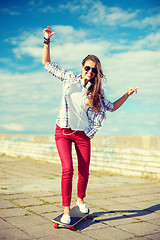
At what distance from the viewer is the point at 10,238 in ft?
9.64

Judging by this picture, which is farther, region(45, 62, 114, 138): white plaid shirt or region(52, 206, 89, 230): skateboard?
region(45, 62, 114, 138): white plaid shirt

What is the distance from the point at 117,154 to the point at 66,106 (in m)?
5.80

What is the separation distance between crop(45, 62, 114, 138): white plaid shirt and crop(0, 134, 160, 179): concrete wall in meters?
4.43

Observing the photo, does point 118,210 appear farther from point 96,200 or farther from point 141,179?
point 141,179

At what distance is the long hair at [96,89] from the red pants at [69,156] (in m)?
0.39

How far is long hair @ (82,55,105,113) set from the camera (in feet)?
11.3

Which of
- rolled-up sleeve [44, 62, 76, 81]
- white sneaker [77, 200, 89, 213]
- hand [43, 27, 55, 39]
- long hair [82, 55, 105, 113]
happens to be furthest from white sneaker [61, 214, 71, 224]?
hand [43, 27, 55, 39]

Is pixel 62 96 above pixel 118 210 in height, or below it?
above

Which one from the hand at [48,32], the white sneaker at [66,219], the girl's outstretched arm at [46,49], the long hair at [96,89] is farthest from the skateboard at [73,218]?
the hand at [48,32]

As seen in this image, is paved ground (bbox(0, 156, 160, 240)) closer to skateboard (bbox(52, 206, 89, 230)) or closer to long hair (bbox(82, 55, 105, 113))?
skateboard (bbox(52, 206, 89, 230))

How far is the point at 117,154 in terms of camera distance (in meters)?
8.88

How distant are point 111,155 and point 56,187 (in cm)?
328

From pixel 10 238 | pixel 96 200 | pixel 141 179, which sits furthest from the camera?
pixel 141 179

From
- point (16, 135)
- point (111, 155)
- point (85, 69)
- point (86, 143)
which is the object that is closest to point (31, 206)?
point (86, 143)
